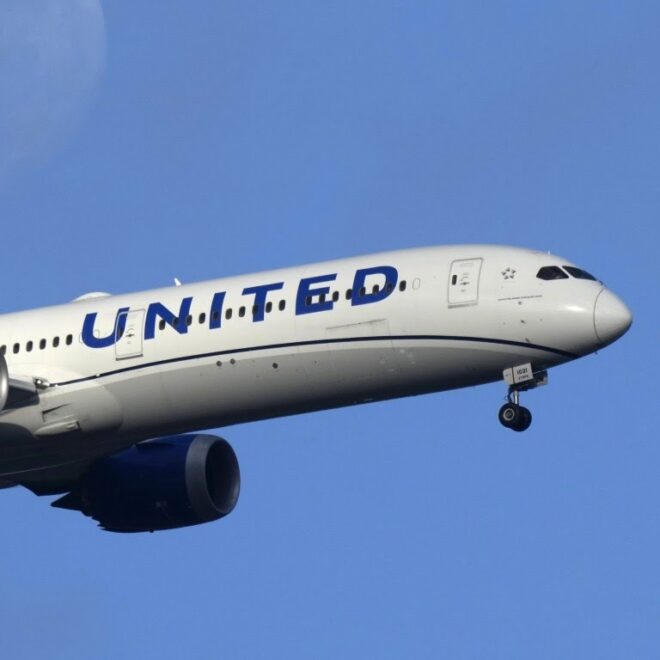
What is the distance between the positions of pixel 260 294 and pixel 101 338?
4.80 m

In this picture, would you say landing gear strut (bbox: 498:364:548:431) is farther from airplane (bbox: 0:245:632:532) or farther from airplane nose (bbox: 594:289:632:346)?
airplane nose (bbox: 594:289:632:346)

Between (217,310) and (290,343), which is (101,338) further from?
(290,343)

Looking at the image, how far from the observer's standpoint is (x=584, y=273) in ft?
233

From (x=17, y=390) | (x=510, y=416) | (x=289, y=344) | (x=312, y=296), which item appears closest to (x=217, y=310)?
(x=289, y=344)

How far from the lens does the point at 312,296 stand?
236 feet

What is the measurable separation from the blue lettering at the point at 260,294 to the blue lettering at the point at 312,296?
78 centimetres

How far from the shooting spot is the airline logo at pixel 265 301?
71500 millimetres

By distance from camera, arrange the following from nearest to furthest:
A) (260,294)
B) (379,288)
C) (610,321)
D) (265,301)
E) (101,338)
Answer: (610,321)
(379,288)
(265,301)
(260,294)
(101,338)

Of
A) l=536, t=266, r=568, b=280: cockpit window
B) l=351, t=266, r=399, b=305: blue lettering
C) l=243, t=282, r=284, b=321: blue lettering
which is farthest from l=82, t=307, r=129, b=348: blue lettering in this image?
l=536, t=266, r=568, b=280: cockpit window

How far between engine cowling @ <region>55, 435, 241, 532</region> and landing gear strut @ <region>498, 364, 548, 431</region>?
434 inches

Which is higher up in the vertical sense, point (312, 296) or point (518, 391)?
point (312, 296)

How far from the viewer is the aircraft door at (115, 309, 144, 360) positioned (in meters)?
73.2

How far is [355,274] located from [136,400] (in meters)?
7.00

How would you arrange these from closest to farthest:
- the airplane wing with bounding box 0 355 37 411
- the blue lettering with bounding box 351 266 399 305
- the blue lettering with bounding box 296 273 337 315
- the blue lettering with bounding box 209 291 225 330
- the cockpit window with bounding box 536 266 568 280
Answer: the cockpit window with bounding box 536 266 568 280 → the blue lettering with bounding box 351 266 399 305 → the blue lettering with bounding box 296 273 337 315 → the airplane wing with bounding box 0 355 37 411 → the blue lettering with bounding box 209 291 225 330
